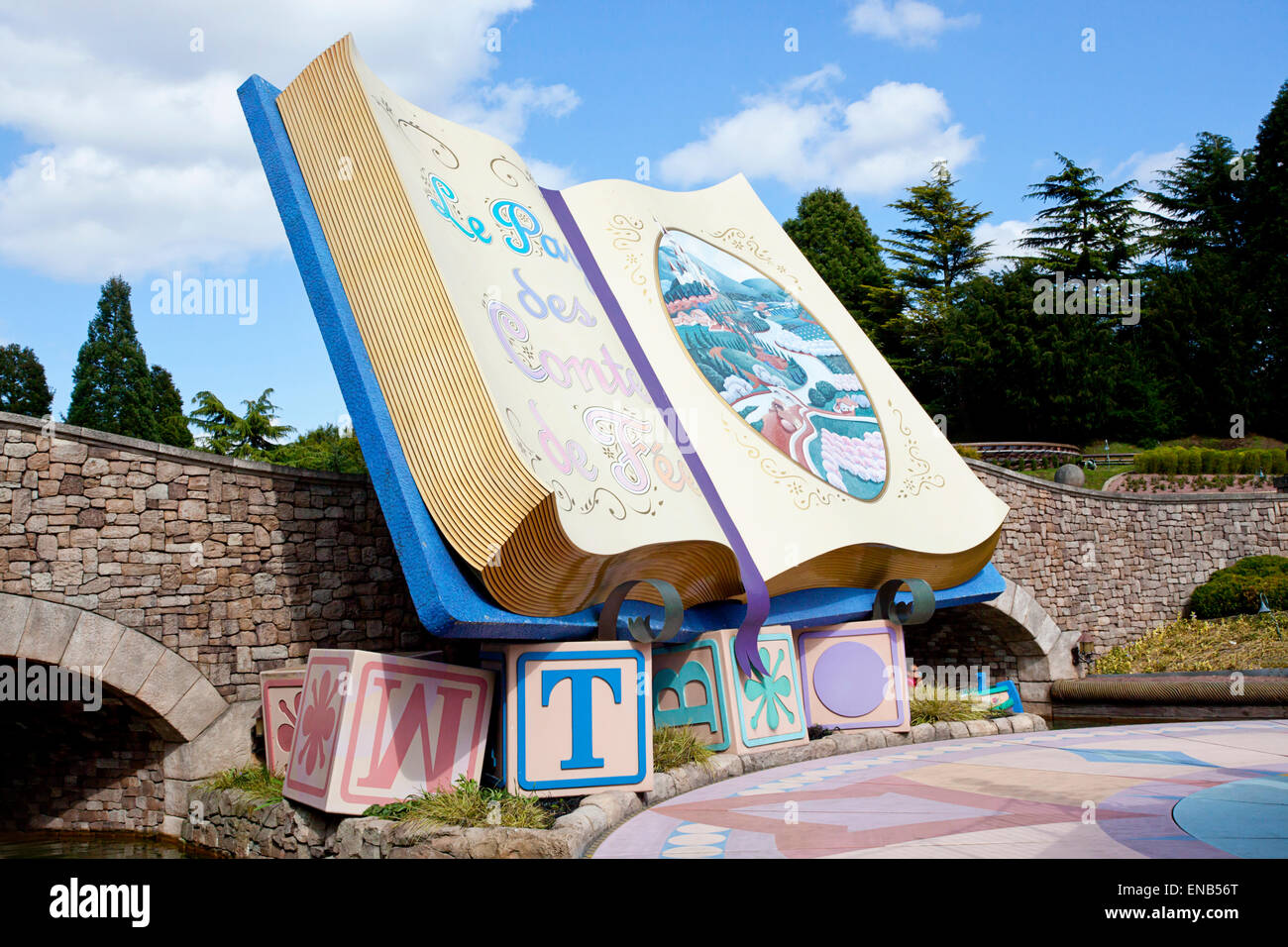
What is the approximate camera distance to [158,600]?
28.2 feet

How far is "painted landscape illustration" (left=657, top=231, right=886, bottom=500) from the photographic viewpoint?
11.2 meters

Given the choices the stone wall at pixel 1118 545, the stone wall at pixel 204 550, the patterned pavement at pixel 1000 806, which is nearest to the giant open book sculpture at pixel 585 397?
the patterned pavement at pixel 1000 806

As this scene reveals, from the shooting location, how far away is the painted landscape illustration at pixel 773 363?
11.2 meters

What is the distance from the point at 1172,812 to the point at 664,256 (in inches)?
326

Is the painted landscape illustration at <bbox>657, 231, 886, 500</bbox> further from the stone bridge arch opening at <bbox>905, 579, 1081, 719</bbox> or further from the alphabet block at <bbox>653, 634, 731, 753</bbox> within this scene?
the stone bridge arch opening at <bbox>905, 579, 1081, 719</bbox>

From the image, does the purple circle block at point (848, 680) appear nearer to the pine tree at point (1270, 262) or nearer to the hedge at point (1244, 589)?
the hedge at point (1244, 589)

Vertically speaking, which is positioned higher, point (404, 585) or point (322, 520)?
point (322, 520)

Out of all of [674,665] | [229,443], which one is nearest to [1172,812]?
[674,665]

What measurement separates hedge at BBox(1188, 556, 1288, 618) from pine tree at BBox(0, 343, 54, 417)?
89.2 feet

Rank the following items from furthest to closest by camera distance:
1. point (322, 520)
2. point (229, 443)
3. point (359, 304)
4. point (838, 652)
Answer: point (229, 443) → point (838, 652) → point (322, 520) → point (359, 304)

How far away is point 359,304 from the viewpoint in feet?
26.2

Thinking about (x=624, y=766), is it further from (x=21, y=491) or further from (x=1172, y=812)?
(x=21, y=491)

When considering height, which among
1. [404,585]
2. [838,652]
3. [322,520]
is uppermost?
[322,520]

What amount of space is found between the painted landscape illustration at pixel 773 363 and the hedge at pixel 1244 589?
365 inches
